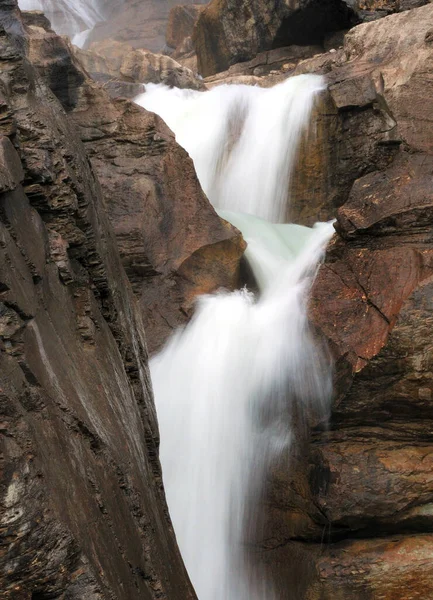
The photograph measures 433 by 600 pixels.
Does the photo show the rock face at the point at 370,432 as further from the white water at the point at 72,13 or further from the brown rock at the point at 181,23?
the white water at the point at 72,13

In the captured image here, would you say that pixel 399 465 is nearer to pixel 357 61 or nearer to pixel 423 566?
pixel 423 566

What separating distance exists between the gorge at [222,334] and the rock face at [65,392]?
15mm

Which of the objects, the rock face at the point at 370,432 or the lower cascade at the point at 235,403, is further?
the lower cascade at the point at 235,403

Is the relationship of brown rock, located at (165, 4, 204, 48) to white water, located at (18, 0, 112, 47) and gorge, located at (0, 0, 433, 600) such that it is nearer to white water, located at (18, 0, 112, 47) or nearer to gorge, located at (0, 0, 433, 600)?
white water, located at (18, 0, 112, 47)

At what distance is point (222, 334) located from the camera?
830 cm

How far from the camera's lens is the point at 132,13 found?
37.4 meters


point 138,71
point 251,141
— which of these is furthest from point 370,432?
point 138,71

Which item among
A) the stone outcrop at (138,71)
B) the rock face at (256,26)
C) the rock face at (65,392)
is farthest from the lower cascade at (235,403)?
the rock face at (256,26)

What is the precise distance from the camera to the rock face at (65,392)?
3.04m

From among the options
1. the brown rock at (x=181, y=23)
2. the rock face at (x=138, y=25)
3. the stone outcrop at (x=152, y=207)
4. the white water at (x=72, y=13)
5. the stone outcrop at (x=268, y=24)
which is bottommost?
the stone outcrop at (x=152, y=207)

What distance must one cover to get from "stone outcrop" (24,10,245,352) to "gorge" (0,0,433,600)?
3 centimetres

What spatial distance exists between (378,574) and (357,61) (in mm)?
8725

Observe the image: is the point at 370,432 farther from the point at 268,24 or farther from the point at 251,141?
the point at 268,24

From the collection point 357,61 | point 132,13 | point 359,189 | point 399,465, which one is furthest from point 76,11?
point 399,465
